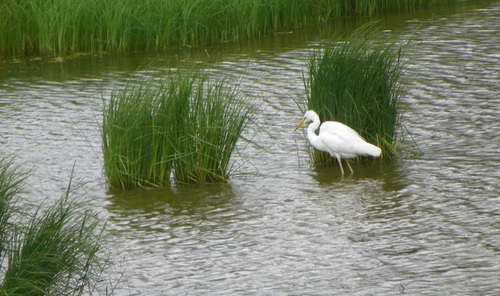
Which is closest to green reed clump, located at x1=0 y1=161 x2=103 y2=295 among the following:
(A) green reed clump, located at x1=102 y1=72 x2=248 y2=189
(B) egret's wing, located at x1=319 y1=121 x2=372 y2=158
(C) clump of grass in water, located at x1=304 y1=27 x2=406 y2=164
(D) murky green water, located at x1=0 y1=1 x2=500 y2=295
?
(D) murky green water, located at x1=0 y1=1 x2=500 y2=295

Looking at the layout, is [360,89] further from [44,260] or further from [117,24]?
[117,24]

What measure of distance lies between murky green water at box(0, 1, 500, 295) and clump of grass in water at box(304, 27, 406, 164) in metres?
0.39

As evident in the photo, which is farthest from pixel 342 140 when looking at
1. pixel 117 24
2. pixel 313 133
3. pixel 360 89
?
pixel 117 24

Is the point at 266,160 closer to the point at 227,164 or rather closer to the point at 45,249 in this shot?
the point at 227,164

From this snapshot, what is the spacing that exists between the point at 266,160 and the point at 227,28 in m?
7.49

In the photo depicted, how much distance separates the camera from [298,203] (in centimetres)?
753

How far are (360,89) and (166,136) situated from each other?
196 cm

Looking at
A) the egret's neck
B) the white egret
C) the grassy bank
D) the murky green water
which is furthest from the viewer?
→ the grassy bank

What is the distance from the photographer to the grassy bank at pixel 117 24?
49.8 ft

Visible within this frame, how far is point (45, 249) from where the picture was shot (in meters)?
4.71

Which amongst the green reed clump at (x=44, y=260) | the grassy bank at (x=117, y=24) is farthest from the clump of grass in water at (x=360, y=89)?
the grassy bank at (x=117, y=24)

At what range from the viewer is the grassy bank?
15.2 m

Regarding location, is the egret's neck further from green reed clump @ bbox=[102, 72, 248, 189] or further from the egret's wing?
green reed clump @ bbox=[102, 72, 248, 189]

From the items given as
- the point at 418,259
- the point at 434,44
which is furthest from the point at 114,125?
the point at 434,44
